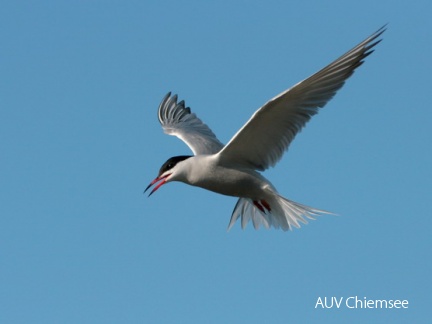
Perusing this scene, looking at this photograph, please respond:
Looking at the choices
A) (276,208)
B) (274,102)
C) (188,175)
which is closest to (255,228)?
(276,208)

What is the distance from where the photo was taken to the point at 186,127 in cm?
1259

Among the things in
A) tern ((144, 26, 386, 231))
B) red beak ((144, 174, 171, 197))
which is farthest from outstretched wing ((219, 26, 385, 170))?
red beak ((144, 174, 171, 197))

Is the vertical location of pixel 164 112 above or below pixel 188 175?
above

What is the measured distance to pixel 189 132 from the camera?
40.0 feet

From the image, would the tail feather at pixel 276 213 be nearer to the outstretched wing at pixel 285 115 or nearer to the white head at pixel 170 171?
the outstretched wing at pixel 285 115

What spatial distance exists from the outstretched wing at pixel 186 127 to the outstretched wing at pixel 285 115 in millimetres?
1400

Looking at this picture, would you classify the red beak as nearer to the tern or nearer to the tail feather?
the tern

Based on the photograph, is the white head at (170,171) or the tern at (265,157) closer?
the tern at (265,157)

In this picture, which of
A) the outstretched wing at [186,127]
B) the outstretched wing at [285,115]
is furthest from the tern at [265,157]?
the outstretched wing at [186,127]

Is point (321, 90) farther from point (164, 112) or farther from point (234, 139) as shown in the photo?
point (164, 112)

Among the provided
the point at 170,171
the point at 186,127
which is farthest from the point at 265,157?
the point at 186,127

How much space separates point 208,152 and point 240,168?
1471 millimetres

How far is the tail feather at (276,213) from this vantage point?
999 centimetres

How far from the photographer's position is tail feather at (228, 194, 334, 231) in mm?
9992
